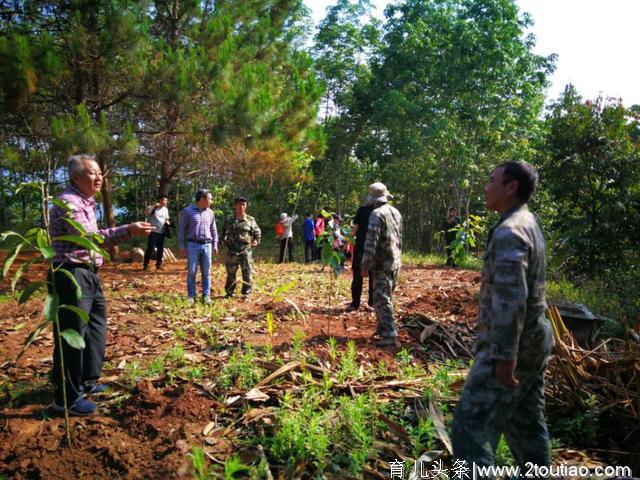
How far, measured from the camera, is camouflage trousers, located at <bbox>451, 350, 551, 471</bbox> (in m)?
1.99

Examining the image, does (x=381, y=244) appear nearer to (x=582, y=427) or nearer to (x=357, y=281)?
(x=357, y=281)

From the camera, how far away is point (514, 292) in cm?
197

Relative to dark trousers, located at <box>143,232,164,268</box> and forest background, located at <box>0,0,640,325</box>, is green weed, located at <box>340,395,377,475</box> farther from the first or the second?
dark trousers, located at <box>143,232,164,268</box>

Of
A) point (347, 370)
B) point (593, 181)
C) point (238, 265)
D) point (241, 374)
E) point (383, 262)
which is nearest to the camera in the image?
point (241, 374)

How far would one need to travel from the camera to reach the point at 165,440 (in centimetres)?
267

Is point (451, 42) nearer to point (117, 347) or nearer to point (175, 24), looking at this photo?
point (175, 24)

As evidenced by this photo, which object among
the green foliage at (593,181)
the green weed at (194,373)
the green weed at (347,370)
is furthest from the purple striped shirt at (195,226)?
the green foliage at (593,181)

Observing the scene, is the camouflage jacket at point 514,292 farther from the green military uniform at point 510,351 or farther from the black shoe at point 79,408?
the black shoe at point 79,408

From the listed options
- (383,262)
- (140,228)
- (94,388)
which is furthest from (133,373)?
(383,262)

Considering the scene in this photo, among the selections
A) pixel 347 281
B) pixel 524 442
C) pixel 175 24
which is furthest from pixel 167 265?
pixel 524 442

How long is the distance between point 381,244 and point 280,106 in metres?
6.36

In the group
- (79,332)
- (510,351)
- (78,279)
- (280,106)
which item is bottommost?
(79,332)

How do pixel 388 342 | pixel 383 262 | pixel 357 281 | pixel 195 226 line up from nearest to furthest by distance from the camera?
pixel 388 342
pixel 383 262
pixel 357 281
pixel 195 226

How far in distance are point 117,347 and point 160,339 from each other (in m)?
0.46
